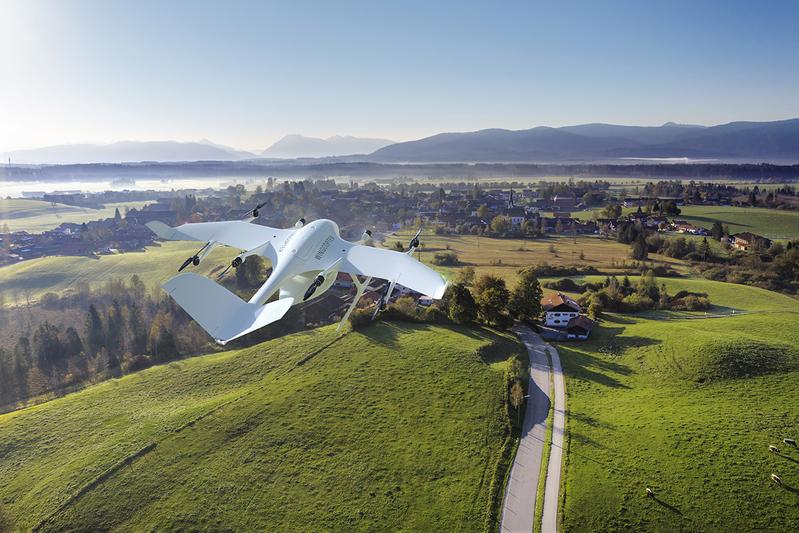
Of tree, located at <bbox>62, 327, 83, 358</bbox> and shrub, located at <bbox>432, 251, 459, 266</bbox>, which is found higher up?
shrub, located at <bbox>432, 251, 459, 266</bbox>

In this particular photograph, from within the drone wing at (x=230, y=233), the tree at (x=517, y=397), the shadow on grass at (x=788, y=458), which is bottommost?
the shadow on grass at (x=788, y=458)

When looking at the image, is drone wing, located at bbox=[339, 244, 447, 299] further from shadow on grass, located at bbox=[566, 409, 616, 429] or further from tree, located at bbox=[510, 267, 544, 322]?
tree, located at bbox=[510, 267, 544, 322]

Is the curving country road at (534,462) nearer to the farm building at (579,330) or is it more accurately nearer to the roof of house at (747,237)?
the farm building at (579,330)

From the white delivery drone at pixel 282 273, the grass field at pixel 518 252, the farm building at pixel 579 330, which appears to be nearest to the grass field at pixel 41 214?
the grass field at pixel 518 252

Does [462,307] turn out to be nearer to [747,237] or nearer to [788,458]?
[788,458]

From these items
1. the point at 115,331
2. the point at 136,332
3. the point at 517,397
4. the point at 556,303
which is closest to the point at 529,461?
the point at 517,397

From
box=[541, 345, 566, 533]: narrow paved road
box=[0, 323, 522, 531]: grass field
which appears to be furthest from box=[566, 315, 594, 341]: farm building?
box=[0, 323, 522, 531]: grass field
